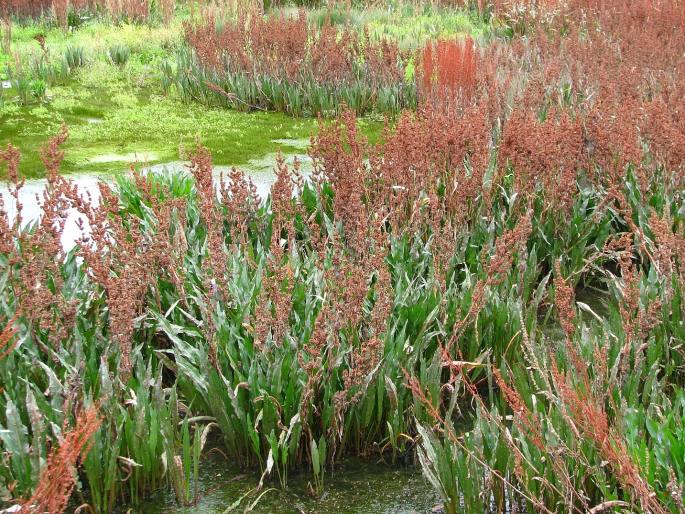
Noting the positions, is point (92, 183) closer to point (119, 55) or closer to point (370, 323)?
point (370, 323)

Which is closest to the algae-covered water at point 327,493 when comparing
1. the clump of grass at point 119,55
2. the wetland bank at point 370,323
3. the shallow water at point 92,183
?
the wetland bank at point 370,323

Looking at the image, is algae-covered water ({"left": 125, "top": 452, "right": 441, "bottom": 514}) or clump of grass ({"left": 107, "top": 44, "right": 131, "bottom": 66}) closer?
algae-covered water ({"left": 125, "top": 452, "right": 441, "bottom": 514})

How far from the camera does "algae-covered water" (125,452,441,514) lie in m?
3.00

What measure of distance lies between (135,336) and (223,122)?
17.2ft

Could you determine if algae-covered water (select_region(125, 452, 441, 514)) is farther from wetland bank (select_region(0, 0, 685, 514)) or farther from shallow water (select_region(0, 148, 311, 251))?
shallow water (select_region(0, 148, 311, 251))

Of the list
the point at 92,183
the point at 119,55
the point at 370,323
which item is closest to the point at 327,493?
the point at 370,323

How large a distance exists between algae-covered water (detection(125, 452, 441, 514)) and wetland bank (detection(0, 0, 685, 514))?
0.01m

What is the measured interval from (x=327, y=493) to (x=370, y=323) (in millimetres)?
670

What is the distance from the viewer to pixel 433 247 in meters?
4.40

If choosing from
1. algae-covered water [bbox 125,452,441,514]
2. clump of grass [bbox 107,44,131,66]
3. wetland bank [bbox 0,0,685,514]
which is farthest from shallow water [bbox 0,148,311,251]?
clump of grass [bbox 107,44,131,66]

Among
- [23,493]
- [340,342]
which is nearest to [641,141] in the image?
[340,342]

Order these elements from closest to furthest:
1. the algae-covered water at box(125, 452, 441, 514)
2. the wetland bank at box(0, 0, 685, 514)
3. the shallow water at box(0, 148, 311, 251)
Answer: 1. the wetland bank at box(0, 0, 685, 514)
2. the algae-covered water at box(125, 452, 441, 514)
3. the shallow water at box(0, 148, 311, 251)

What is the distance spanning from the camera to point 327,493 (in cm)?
313

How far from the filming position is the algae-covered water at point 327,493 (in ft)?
9.86
